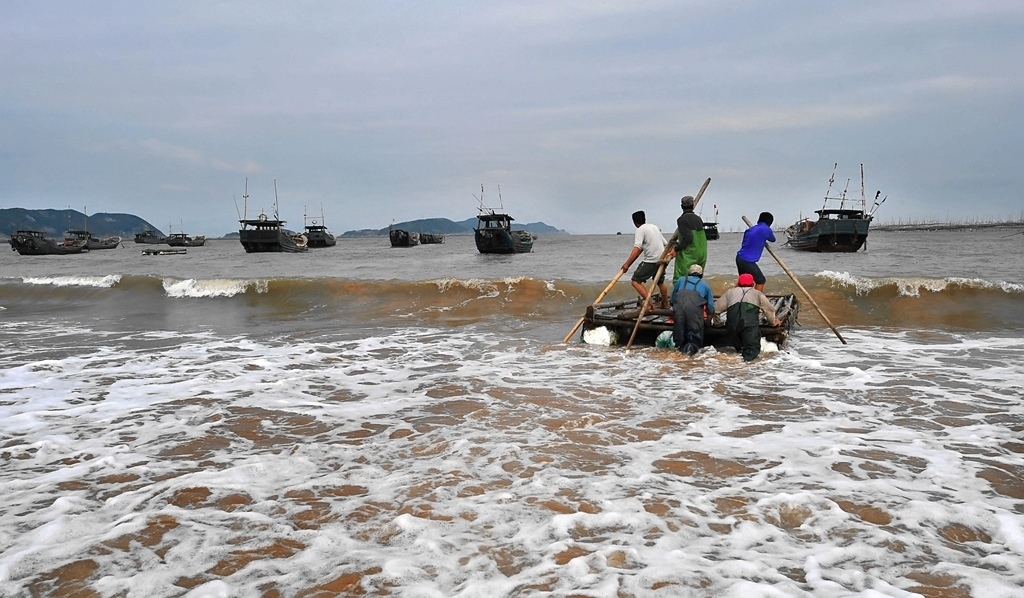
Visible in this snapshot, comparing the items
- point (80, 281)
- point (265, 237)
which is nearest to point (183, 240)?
point (265, 237)

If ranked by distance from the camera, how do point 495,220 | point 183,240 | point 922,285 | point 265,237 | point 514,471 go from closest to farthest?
point 514,471
point 922,285
point 495,220
point 265,237
point 183,240

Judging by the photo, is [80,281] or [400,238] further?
[400,238]

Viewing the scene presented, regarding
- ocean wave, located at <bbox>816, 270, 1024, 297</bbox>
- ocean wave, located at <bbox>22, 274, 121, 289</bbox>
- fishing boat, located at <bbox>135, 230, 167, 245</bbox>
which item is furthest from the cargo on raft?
fishing boat, located at <bbox>135, 230, 167, 245</bbox>

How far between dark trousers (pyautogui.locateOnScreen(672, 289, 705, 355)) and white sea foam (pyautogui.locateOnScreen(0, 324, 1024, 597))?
0.77 metres

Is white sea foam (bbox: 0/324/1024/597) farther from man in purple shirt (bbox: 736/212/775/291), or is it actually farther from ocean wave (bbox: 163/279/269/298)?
ocean wave (bbox: 163/279/269/298)

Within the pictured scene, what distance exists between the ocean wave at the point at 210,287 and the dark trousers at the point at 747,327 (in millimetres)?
15066

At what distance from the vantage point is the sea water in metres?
3.17

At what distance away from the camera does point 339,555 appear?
3338 mm

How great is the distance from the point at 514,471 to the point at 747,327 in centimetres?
499

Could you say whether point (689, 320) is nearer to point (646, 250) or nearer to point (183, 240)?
point (646, 250)

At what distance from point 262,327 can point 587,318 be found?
24.7ft

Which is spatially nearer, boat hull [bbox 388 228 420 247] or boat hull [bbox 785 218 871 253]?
boat hull [bbox 785 218 871 253]

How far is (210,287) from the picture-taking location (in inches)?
798

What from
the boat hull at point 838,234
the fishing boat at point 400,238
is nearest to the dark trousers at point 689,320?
the boat hull at point 838,234
